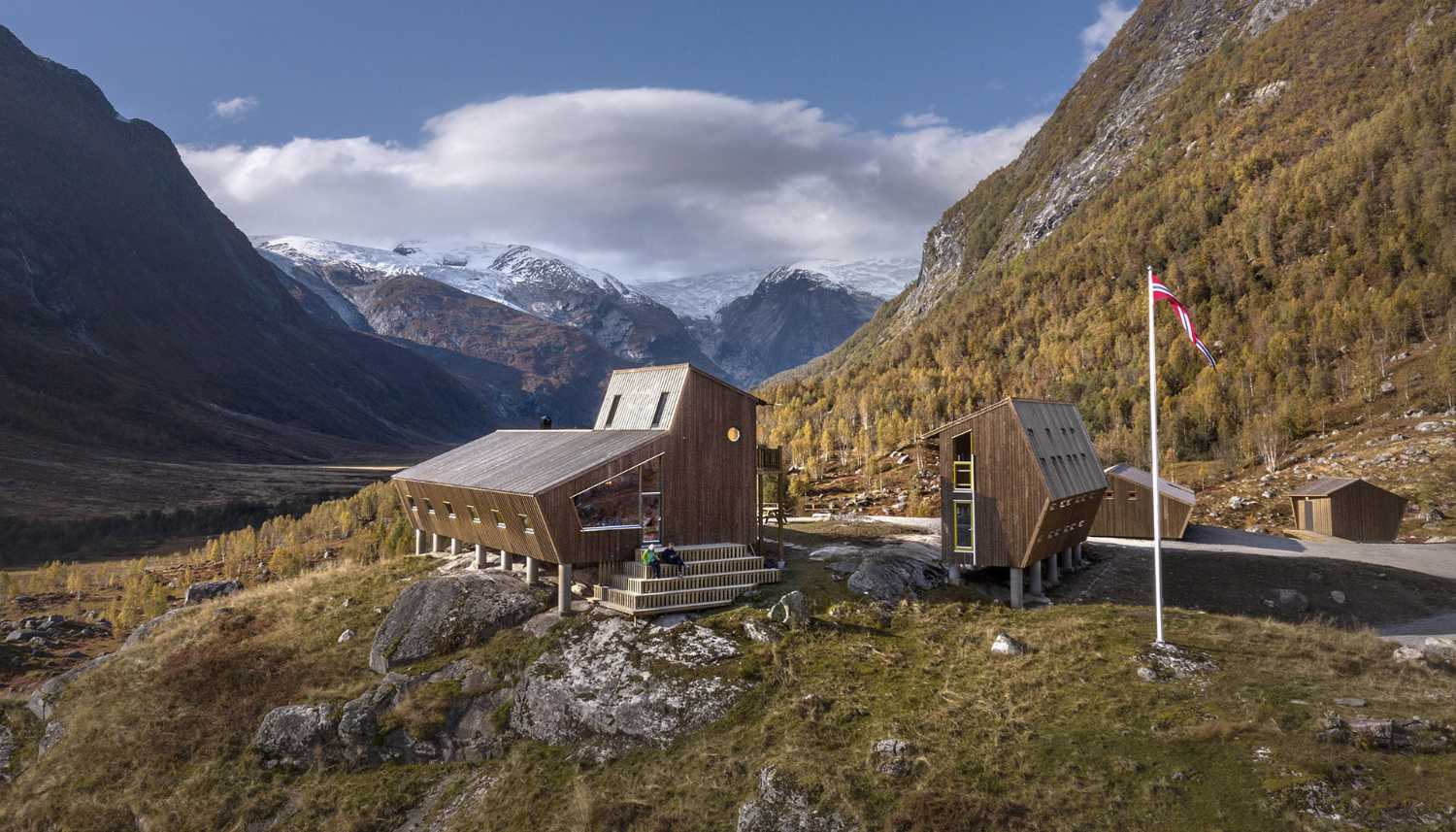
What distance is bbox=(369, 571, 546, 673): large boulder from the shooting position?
113 feet

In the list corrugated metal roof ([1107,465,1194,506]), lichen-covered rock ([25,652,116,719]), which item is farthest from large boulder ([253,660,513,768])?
corrugated metal roof ([1107,465,1194,506])

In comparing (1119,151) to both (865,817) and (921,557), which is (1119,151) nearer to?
(921,557)

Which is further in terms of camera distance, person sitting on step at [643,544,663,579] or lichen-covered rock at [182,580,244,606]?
lichen-covered rock at [182,580,244,606]

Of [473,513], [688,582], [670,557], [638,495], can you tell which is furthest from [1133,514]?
[473,513]

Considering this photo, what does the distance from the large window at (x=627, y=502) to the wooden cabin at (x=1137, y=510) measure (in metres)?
36.4

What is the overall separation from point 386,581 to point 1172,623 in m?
40.5

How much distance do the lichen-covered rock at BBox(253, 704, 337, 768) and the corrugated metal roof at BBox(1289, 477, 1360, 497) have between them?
234ft

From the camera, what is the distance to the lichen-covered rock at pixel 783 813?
73.8 feet

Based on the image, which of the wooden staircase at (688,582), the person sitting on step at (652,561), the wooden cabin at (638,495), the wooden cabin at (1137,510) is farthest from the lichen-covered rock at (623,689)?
the wooden cabin at (1137,510)

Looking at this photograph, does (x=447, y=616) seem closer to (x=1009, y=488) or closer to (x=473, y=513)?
(x=473, y=513)

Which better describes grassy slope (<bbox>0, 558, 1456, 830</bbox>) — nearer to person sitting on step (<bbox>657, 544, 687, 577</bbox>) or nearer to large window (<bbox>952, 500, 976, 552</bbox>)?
person sitting on step (<bbox>657, 544, 687, 577</bbox>)

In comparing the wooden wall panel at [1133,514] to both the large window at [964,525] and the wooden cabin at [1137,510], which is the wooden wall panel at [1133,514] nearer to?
the wooden cabin at [1137,510]

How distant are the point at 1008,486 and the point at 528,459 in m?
25.2

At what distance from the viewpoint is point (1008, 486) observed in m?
38.7
